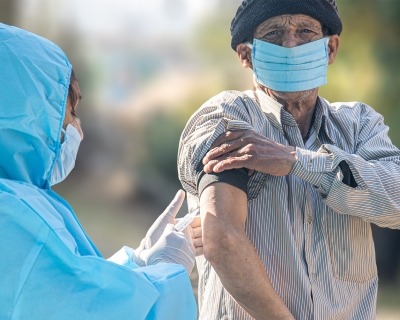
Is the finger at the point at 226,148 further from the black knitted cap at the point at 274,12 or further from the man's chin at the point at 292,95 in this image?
the black knitted cap at the point at 274,12

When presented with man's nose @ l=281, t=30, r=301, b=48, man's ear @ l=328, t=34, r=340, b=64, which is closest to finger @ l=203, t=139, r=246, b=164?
man's nose @ l=281, t=30, r=301, b=48

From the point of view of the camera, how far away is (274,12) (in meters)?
2.30

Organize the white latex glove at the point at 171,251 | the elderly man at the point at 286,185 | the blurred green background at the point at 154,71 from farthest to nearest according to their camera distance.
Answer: the blurred green background at the point at 154,71
the elderly man at the point at 286,185
the white latex glove at the point at 171,251

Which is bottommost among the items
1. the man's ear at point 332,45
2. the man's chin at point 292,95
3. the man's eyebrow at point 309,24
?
the man's chin at point 292,95

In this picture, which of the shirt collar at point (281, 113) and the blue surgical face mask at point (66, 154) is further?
the shirt collar at point (281, 113)

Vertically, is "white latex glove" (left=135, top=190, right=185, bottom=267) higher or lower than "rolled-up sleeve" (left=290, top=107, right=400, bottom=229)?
lower

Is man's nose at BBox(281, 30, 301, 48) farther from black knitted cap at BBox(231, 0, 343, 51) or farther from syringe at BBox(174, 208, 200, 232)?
syringe at BBox(174, 208, 200, 232)

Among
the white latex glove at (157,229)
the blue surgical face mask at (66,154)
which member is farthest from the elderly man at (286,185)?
the blue surgical face mask at (66,154)

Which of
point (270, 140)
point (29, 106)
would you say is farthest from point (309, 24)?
point (29, 106)

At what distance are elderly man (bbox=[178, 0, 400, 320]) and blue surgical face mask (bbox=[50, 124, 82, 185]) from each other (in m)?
0.53

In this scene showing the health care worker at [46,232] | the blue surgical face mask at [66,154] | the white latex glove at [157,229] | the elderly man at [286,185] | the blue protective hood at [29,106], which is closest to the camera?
the health care worker at [46,232]

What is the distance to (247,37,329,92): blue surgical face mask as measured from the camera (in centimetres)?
231

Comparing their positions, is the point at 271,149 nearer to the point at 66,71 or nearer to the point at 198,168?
the point at 198,168

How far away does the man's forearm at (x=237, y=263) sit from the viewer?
1.99m
